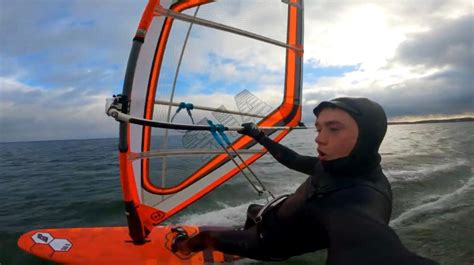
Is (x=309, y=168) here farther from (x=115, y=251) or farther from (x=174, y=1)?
(x=115, y=251)

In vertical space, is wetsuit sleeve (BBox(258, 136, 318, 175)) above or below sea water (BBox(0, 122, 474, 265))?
above

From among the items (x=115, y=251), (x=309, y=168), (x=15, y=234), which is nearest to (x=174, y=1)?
(x=309, y=168)

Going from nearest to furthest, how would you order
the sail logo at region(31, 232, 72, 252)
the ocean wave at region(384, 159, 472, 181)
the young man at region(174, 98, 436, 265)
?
1. the young man at region(174, 98, 436, 265)
2. the sail logo at region(31, 232, 72, 252)
3. the ocean wave at region(384, 159, 472, 181)

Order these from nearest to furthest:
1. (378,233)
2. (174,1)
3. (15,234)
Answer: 1. (378,233)
2. (174,1)
3. (15,234)

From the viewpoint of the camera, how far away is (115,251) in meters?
3.95

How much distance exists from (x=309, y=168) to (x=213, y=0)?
226 cm

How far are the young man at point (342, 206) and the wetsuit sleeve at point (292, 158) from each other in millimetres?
497

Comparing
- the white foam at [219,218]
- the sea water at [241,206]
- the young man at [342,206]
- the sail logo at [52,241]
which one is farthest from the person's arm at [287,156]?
the white foam at [219,218]

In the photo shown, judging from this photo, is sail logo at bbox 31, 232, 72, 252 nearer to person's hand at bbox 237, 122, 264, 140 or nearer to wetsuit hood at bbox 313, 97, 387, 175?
person's hand at bbox 237, 122, 264, 140

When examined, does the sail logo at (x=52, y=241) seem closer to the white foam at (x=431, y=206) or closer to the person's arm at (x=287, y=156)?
the person's arm at (x=287, y=156)

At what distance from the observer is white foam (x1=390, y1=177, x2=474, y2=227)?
615cm

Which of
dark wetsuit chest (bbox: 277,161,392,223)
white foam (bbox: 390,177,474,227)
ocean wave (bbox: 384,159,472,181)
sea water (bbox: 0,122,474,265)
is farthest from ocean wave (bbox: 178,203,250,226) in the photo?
ocean wave (bbox: 384,159,472,181)

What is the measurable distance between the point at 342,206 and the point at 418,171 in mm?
11332

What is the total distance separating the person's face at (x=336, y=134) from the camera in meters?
1.77
